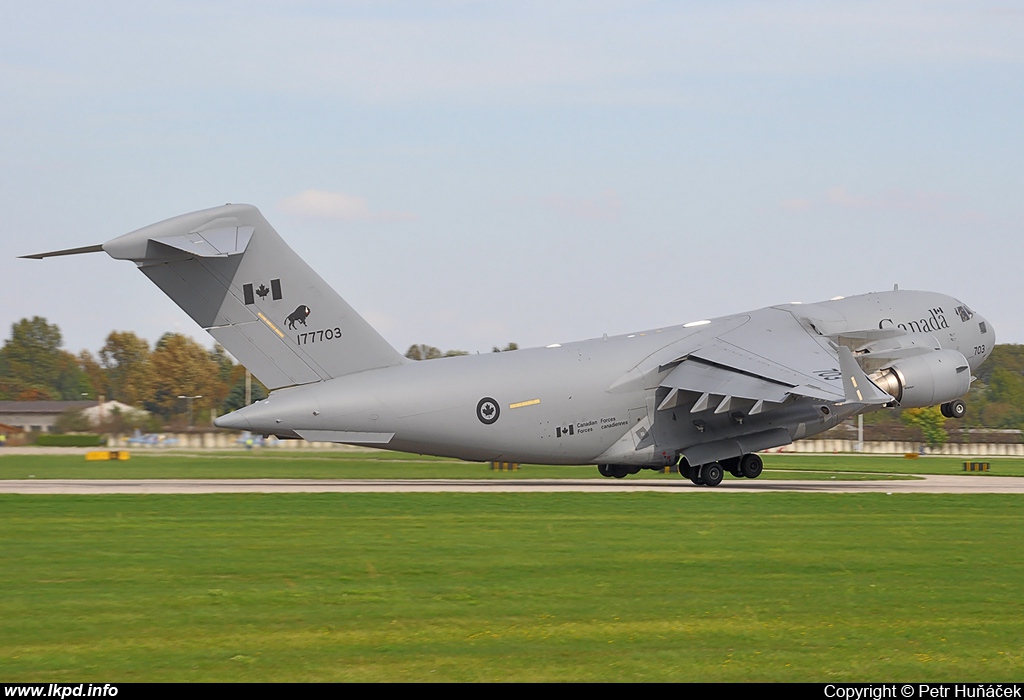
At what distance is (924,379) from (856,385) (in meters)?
2.35

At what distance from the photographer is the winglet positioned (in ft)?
84.8

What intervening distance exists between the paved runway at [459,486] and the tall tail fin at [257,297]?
265 cm

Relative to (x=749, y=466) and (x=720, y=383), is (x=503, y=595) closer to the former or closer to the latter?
(x=720, y=383)

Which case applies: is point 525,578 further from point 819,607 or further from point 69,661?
point 69,661

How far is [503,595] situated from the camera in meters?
11.6

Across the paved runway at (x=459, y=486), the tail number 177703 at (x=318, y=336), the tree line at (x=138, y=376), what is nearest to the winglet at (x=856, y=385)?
the paved runway at (x=459, y=486)

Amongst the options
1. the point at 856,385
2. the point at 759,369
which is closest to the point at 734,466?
the point at 759,369

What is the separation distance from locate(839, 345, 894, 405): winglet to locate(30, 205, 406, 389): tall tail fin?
10.2m

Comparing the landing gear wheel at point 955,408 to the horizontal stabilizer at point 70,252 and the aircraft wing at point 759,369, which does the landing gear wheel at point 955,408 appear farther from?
the horizontal stabilizer at point 70,252

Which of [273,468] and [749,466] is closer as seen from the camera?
[749,466]

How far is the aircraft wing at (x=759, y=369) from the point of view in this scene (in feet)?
83.2

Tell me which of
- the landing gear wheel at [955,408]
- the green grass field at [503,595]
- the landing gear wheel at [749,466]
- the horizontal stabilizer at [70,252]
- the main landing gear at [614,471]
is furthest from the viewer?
the landing gear wheel at [955,408]

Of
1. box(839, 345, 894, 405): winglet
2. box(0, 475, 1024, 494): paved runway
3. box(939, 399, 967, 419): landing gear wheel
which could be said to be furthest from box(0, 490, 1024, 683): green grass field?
box(939, 399, 967, 419): landing gear wheel

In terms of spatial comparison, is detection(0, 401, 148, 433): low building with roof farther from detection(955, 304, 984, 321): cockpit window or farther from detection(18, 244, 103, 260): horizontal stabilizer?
detection(955, 304, 984, 321): cockpit window
